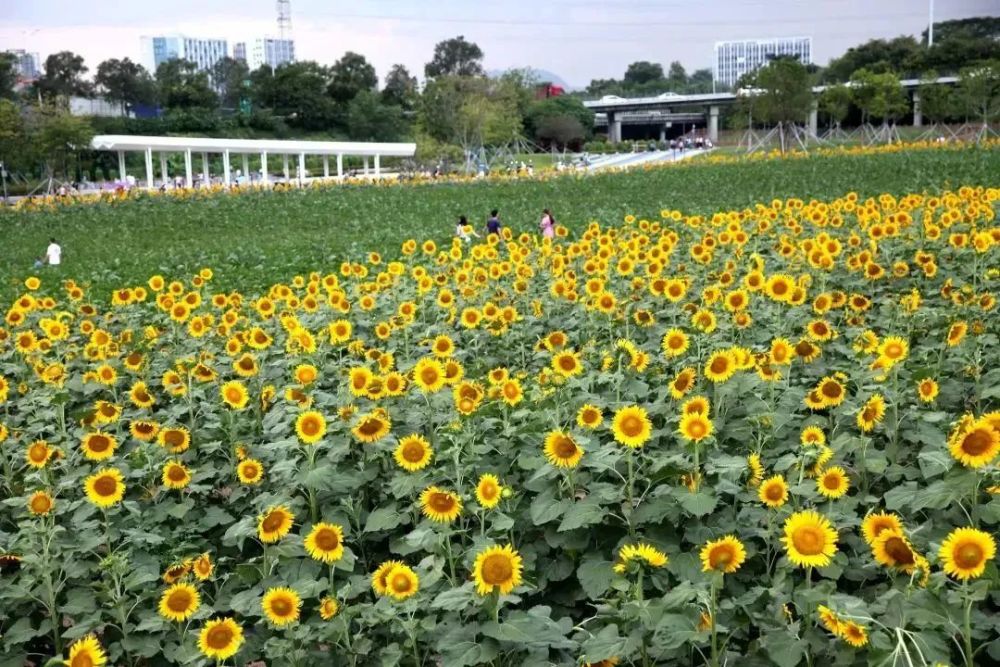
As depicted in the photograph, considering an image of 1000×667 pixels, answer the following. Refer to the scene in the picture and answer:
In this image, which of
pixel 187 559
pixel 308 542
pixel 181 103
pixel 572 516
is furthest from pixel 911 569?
pixel 181 103

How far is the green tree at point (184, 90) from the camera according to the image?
212 ft

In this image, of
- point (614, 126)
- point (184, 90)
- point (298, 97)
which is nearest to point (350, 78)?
point (298, 97)

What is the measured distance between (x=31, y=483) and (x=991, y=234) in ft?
16.5

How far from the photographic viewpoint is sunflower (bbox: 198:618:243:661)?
238 cm

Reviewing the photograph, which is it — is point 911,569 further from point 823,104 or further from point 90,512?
point 823,104

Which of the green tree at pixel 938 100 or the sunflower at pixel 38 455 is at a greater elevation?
the green tree at pixel 938 100

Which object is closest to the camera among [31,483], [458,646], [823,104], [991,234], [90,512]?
[458,646]

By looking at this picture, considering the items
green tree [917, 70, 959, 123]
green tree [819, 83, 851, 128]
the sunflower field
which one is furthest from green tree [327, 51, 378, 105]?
the sunflower field

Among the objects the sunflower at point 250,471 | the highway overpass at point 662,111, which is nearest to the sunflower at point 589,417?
the sunflower at point 250,471

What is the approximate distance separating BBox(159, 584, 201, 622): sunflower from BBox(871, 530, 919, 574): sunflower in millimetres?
1807

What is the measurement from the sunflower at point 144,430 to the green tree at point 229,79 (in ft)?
246

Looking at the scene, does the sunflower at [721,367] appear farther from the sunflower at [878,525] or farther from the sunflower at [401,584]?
the sunflower at [401,584]

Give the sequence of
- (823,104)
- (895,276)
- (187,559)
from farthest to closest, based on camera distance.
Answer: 1. (823,104)
2. (895,276)
3. (187,559)

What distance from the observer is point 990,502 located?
99.4 inches
